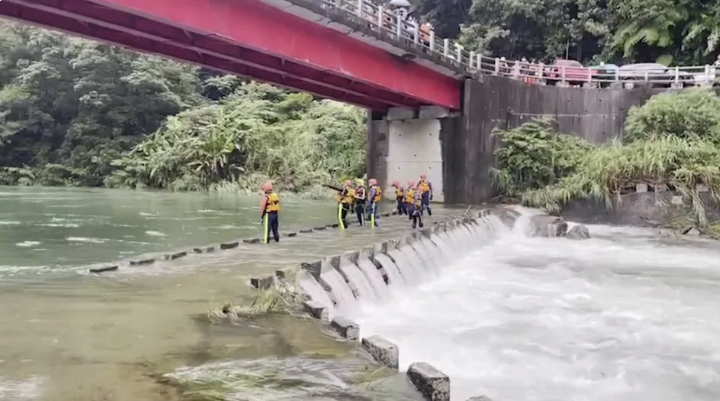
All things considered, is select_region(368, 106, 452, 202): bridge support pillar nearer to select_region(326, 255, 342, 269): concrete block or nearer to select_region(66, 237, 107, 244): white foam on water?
select_region(66, 237, 107, 244): white foam on water

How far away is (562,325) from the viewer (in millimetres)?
11055

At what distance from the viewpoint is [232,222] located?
22.2 m

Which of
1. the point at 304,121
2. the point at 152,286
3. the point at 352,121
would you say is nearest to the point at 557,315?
the point at 152,286

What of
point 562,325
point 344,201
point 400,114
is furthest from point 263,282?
point 400,114

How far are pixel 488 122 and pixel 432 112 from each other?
2.35m

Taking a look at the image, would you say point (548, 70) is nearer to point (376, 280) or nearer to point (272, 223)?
point (272, 223)

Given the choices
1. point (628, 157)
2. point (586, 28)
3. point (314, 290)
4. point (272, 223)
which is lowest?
point (314, 290)

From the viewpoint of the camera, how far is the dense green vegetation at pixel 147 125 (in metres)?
Result: 38.7

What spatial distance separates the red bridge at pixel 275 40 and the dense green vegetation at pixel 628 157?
354cm

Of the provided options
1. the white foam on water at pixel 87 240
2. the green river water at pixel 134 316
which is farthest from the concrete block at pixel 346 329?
the white foam on water at pixel 87 240

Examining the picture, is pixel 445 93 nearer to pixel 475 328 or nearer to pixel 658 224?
pixel 658 224

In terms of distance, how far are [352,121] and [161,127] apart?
52.0 feet

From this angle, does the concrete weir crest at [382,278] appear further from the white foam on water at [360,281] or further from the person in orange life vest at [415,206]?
the person in orange life vest at [415,206]

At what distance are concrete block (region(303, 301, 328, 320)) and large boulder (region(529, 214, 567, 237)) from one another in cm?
1500
